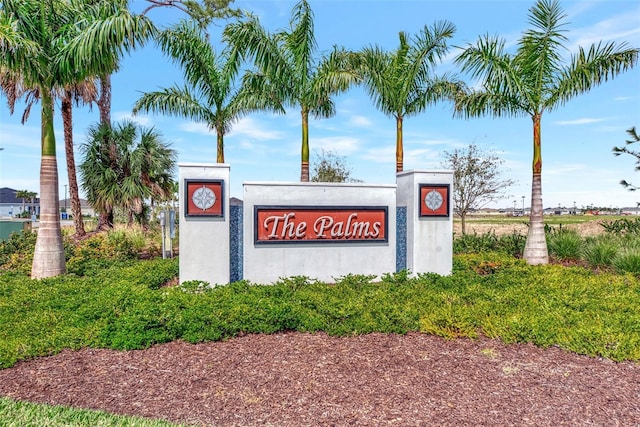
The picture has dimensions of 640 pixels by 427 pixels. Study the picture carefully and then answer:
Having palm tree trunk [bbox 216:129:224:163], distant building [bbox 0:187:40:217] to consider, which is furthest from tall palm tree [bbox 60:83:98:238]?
distant building [bbox 0:187:40:217]

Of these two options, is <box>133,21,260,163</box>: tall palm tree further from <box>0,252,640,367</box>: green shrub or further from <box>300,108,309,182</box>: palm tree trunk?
<box>0,252,640,367</box>: green shrub

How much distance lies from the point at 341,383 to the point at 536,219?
400 inches

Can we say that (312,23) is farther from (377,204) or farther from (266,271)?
(266,271)

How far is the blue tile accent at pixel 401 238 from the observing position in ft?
32.0

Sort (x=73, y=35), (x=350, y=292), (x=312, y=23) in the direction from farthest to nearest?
(x=312, y=23)
(x=73, y=35)
(x=350, y=292)

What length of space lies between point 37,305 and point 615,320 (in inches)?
354

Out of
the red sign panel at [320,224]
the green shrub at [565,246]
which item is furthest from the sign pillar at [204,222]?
the green shrub at [565,246]

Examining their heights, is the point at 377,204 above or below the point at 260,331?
above

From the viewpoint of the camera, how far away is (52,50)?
9.95 m

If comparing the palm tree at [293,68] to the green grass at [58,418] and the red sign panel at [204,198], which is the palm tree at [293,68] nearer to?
the red sign panel at [204,198]

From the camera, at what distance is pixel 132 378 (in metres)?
4.35

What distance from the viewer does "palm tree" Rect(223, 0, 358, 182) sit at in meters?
12.8

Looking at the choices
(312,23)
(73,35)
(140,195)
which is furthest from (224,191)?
(140,195)

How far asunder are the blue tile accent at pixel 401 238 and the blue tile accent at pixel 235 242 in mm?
3664
